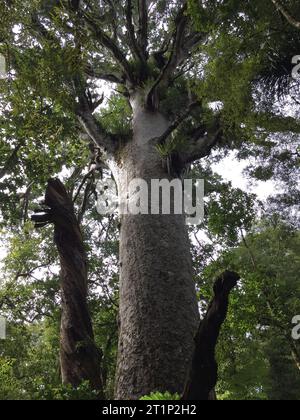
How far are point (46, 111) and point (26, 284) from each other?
666 cm

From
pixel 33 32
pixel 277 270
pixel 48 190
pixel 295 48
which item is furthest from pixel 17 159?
pixel 277 270

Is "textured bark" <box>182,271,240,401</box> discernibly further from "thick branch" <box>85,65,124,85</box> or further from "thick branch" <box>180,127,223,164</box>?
"thick branch" <box>85,65,124,85</box>

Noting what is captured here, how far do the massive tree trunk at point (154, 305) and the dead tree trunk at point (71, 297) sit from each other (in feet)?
2.54

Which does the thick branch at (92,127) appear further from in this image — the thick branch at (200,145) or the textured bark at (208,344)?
the textured bark at (208,344)

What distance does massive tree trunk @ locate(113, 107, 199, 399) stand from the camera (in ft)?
10.3

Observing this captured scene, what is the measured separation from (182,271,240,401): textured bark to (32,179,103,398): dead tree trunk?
2.44m

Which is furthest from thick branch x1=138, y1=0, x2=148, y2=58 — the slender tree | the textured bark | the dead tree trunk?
the textured bark

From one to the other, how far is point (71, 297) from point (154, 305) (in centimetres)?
175

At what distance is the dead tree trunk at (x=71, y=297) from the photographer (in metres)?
4.54

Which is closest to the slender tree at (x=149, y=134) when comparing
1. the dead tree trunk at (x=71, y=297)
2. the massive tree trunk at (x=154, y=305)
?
the massive tree trunk at (x=154, y=305)

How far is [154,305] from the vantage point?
364 cm

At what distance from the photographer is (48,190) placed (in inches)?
200

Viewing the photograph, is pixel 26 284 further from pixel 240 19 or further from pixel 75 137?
pixel 240 19

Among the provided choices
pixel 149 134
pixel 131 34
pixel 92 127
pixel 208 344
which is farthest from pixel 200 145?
pixel 208 344
